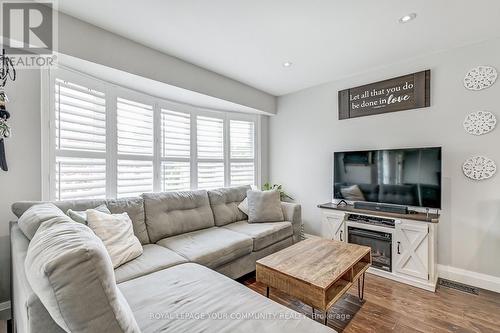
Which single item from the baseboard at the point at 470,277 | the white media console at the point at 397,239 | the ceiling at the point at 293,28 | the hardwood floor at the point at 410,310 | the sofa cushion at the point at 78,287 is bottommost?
the hardwood floor at the point at 410,310

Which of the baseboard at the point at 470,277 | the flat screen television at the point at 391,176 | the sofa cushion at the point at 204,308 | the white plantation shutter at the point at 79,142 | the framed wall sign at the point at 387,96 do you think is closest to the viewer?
the sofa cushion at the point at 204,308

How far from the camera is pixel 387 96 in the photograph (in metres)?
3.03

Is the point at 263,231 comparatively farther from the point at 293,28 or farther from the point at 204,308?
the point at 293,28

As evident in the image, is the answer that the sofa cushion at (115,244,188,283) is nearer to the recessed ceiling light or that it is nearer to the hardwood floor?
the hardwood floor

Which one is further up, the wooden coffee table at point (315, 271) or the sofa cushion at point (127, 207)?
the sofa cushion at point (127, 207)

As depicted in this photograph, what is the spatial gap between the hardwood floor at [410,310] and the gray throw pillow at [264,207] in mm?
899

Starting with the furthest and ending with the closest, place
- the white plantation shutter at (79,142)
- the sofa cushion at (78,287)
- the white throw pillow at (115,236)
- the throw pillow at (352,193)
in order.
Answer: the throw pillow at (352,193) → the white plantation shutter at (79,142) → the white throw pillow at (115,236) → the sofa cushion at (78,287)

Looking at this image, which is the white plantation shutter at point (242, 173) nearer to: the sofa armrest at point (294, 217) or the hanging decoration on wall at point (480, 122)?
the sofa armrest at point (294, 217)

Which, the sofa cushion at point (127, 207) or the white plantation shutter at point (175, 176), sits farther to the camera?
the white plantation shutter at point (175, 176)

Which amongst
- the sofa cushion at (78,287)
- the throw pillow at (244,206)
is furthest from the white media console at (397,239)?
the sofa cushion at (78,287)

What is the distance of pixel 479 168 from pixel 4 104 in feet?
14.6

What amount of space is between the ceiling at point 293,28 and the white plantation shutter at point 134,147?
0.82 meters

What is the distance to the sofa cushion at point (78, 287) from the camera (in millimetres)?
678

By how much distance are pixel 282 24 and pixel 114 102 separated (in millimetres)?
2013
